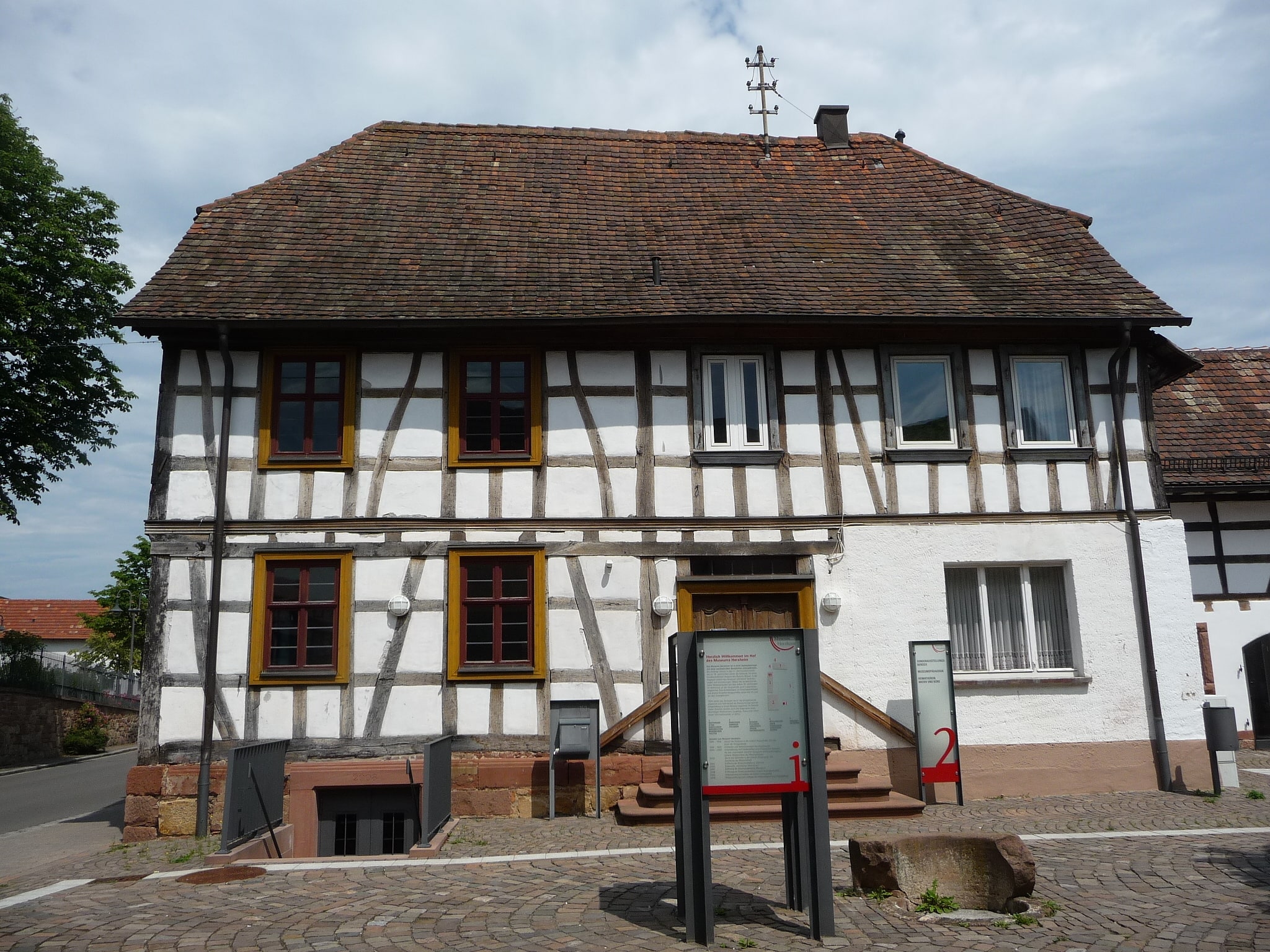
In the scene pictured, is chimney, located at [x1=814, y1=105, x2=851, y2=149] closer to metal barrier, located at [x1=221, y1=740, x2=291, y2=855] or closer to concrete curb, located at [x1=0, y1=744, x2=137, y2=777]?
metal barrier, located at [x1=221, y1=740, x2=291, y2=855]

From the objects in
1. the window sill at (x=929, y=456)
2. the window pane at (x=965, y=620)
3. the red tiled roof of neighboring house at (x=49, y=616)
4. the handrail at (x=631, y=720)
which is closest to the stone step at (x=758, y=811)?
the handrail at (x=631, y=720)

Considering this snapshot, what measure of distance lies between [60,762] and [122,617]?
762 inches

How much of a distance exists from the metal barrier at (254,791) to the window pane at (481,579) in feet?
9.25

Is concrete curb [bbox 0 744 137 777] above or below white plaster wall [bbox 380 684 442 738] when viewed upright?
below

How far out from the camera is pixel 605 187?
16.4 meters

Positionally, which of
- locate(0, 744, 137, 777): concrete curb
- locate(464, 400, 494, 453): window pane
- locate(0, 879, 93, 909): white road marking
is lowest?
locate(0, 744, 137, 777): concrete curb

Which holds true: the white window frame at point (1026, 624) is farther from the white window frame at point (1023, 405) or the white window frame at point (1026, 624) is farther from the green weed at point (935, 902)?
the green weed at point (935, 902)

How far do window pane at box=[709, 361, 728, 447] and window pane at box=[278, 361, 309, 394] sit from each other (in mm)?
5253

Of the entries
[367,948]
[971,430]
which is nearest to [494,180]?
[971,430]

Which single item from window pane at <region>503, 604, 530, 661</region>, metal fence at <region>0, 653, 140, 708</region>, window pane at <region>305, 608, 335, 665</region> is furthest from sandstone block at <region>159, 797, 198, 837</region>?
metal fence at <region>0, 653, 140, 708</region>

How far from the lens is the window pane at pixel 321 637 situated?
12.5m

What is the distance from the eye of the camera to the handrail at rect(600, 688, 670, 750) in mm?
12312

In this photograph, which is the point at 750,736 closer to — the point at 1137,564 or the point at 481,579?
the point at 481,579

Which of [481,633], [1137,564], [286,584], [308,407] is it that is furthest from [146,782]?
[1137,564]
